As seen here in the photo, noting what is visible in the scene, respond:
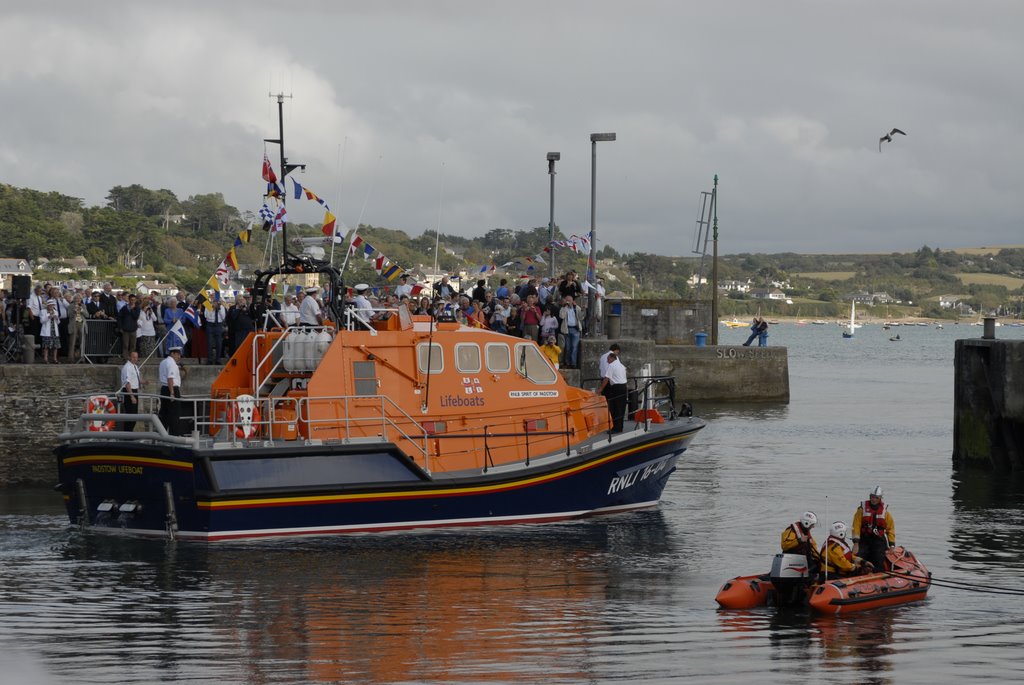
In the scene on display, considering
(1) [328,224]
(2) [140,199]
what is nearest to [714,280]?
(1) [328,224]

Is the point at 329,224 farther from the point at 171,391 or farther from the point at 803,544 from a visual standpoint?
the point at 803,544

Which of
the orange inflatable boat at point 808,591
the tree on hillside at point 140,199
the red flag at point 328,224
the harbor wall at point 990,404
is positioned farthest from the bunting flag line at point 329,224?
the tree on hillside at point 140,199

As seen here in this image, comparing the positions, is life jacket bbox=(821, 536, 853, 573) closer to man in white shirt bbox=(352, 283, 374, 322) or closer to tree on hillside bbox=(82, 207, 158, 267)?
man in white shirt bbox=(352, 283, 374, 322)

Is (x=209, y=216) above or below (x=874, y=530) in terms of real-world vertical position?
above

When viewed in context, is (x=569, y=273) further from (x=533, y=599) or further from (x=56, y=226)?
(x=56, y=226)

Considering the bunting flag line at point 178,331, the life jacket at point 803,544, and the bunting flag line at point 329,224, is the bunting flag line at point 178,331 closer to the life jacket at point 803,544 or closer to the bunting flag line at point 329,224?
the bunting flag line at point 329,224

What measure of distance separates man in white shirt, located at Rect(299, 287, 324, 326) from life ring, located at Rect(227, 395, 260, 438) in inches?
60.2

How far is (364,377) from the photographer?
56.2 feet

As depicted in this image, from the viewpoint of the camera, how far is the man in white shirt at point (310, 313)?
17922 millimetres

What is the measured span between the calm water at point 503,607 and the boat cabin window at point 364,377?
1.88 metres

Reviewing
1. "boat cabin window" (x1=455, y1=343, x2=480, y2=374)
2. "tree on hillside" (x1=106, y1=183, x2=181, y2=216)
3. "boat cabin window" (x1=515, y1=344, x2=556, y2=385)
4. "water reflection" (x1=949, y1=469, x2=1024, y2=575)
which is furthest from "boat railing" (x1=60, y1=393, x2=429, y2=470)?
"tree on hillside" (x1=106, y1=183, x2=181, y2=216)

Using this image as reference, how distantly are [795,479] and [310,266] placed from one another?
10.5 meters

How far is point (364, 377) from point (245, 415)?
1.57 metres

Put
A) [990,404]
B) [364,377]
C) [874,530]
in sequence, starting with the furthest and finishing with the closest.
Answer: [990,404] < [364,377] < [874,530]
